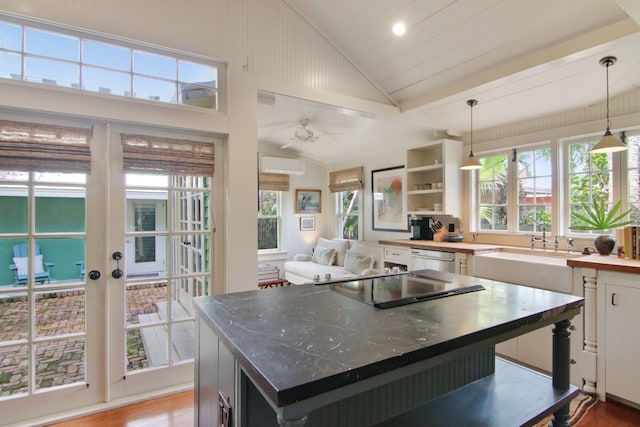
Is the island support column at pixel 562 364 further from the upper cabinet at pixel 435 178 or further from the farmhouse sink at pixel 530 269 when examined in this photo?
the upper cabinet at pixel 435 178

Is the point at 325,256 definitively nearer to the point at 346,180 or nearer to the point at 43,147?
the point at 346,180

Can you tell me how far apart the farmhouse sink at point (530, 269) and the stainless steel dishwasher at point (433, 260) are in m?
0.27

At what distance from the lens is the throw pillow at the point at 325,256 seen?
549 cm

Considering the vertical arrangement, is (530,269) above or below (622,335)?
above

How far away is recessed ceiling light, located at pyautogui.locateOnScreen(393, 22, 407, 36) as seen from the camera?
2692 mm

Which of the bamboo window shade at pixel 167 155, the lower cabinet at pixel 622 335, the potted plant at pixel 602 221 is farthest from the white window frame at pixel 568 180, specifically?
the bamboo window shade at pixel 167 155

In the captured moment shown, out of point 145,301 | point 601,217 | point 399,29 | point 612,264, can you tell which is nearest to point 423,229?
point 601,217

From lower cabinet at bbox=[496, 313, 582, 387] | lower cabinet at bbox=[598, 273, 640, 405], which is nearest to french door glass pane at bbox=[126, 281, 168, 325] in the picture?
lower cabinet at bbox=[496, 313, 582, 387]

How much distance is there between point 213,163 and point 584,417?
3151 millimetres

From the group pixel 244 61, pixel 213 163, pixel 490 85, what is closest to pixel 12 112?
pixel 213 163

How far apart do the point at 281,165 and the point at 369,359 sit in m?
Answer: 4.86

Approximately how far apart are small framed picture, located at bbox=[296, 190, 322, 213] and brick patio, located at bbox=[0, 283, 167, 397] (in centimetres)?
408

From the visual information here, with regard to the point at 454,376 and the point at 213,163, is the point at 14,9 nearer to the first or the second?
the point at 213,163

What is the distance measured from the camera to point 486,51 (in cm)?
268
